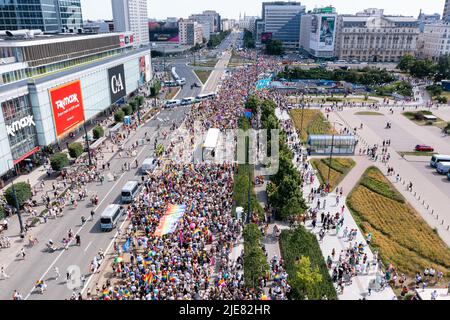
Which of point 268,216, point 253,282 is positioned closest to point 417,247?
point 268,216

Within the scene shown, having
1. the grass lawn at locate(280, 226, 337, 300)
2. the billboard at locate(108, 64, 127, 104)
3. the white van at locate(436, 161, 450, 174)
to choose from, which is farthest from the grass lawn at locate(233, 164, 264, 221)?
the billboard at locate(108, 64, 127, 104)

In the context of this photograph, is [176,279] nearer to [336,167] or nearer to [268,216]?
[268,216]

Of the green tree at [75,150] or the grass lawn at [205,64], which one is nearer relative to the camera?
the green tree at [75,150]

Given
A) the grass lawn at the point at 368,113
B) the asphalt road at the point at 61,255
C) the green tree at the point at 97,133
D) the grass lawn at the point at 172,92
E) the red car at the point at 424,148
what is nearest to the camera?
the asphalt road at the point at 61,255

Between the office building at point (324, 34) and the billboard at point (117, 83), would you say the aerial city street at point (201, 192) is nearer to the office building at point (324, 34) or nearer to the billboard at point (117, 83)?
the billboard at point (117, 83)

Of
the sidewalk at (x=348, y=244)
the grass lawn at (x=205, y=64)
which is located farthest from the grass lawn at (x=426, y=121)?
the grass lawn at (x=205, y=64)

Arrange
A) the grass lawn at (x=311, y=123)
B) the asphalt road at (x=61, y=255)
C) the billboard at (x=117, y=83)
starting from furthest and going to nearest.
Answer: the billboard at (x=117, y=83), the grass lawn at (x=311, y=123), the asphalt road at (x=61, y=255)
